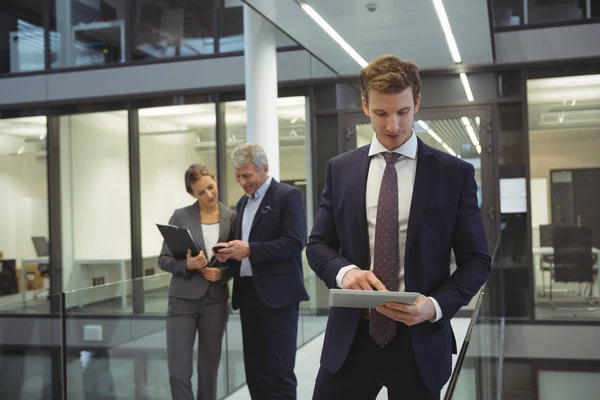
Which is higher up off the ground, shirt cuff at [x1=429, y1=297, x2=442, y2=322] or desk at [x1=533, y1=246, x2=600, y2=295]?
shirt cuff at [x1=429, y1=297, x2=442, y2=322]

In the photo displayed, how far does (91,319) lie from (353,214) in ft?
9.74

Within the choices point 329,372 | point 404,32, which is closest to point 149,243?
point 404,32

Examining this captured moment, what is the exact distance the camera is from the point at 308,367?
6.47 m

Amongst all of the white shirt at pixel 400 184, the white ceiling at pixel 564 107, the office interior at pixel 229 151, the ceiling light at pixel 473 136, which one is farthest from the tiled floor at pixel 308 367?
the white shirt at pixel 400 184

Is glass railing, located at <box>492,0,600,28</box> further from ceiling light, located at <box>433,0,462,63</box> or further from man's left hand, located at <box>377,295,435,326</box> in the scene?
man's left hand, located at <box>377,295,435,326</box>

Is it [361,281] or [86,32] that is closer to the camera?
[361,281]

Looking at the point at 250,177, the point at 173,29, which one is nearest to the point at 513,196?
the point at 173,29

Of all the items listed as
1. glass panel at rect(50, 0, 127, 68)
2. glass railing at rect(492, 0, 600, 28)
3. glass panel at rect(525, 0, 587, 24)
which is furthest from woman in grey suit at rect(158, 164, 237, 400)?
glass panel at rect(50, 0, 127, 68)

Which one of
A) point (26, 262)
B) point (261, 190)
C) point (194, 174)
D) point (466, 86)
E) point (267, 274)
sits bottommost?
point (26, 262)

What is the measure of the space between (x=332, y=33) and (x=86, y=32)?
4851 millimetres

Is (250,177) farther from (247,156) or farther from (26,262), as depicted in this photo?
(26,262)

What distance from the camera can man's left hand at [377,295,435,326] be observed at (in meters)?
1.83

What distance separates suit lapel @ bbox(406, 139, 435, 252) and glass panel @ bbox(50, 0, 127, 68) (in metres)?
8.65

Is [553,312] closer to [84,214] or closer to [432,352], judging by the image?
[84,214]
